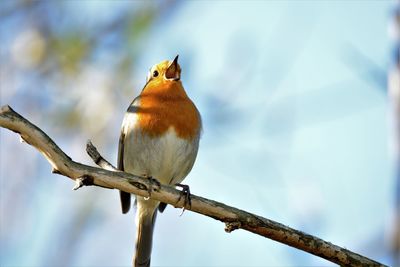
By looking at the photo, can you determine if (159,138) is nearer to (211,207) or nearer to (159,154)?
(159,154)

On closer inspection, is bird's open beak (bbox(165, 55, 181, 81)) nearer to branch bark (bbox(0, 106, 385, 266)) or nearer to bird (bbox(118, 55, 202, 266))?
bird (bbox(118, 55, 202, 266))

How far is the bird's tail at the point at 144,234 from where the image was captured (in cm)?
690

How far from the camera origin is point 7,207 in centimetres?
710

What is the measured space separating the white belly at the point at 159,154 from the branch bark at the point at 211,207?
4.59 ft

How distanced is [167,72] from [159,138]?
0.95m

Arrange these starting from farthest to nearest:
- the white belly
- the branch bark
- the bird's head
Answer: the bird's head < the white belly < the branch bark

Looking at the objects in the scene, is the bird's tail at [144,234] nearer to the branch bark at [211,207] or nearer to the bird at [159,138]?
the bird at [159,138]

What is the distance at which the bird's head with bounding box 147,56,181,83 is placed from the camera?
708cm

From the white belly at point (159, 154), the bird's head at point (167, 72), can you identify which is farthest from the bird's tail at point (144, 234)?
Answer: the bird's head at point (167, 72)

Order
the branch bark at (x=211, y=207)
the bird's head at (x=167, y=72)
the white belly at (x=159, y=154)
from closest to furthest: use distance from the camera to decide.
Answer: the branch bark at (x=211, y=207) < the white belly at (x=159, y=154) < the bird's head at (x=167, y=72)

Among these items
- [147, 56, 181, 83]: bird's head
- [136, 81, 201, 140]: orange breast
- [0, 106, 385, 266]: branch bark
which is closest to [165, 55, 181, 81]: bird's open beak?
[147, 56, 181, 83]: bird's head

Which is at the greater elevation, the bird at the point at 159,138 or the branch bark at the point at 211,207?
the bird at the point at 159,138

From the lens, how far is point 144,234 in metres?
7.07

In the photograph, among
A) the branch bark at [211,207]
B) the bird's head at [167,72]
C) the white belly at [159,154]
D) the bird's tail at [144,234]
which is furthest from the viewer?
the bird's head at [167,72]
